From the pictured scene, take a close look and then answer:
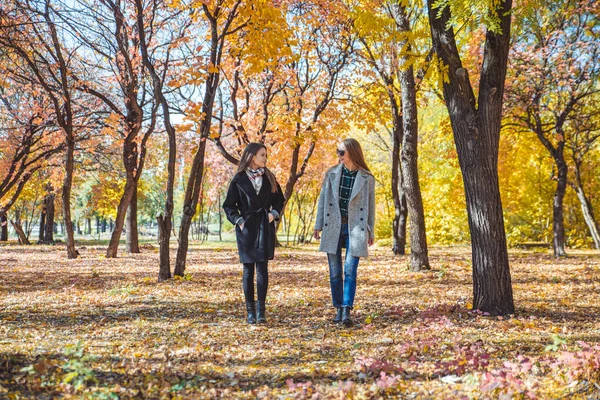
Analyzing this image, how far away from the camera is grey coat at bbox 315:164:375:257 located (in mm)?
5191

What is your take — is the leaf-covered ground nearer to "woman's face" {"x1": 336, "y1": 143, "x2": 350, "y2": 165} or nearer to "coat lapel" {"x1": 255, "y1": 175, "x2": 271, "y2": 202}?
"coat lapel" {"x1": 255, "y1": 175, "x2": 271, "y2": 202}

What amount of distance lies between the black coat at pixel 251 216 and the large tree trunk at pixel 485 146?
85.6 inches

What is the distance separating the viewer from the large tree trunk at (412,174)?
10.1m

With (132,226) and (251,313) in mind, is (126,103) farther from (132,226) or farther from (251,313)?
(251,313)

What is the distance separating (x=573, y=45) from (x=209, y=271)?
10.6m

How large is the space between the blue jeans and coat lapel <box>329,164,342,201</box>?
0.33m

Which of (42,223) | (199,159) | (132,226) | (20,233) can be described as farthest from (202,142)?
(42,223)

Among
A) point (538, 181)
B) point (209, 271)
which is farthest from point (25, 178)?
point (538, 181)

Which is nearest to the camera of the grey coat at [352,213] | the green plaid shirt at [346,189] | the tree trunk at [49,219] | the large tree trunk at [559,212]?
the grey coat at [352,213]

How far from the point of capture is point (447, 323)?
5.11m

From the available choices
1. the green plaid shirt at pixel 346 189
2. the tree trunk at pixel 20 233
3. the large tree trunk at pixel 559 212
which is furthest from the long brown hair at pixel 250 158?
the tree trunk at pixel 20 233

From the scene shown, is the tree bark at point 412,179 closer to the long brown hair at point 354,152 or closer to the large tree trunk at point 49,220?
the long brown hair at point 354,152

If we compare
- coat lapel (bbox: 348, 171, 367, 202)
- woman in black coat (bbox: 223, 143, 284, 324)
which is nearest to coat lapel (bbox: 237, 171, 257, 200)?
woman in black coat (bbox: 223, 143, 284, 324)

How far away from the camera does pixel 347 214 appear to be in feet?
17.4
